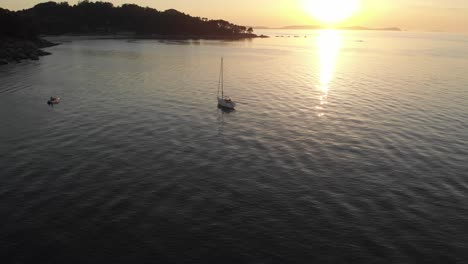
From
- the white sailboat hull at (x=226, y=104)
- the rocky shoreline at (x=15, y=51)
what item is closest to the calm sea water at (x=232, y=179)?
the white sailboat hull at (x=226, y=104)

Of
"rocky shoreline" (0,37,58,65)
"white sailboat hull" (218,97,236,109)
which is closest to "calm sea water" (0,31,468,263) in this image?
"white sailboat hull" (218,97,236,109)

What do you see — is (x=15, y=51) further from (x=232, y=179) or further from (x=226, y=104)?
(x=232, y=179)

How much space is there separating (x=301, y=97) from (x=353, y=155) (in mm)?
45380

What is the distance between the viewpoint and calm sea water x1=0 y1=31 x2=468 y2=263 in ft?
108

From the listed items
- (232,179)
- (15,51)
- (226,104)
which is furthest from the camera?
(15,51)

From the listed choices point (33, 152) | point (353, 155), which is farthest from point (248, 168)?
point (33, 152)

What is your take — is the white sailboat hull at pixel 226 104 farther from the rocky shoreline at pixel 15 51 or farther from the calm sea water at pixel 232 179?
the rocky shoreline at pixel 15 51

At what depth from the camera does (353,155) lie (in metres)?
54.9

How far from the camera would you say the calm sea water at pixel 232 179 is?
33062 millimetres

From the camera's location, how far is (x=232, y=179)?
46.4 meters

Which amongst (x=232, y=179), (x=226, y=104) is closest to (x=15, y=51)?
(x=226, y=104)

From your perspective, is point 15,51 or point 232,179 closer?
point 232,179

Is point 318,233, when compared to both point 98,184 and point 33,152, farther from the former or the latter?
point 33,152

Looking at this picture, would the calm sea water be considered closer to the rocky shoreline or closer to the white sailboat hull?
the white sailboat hull
